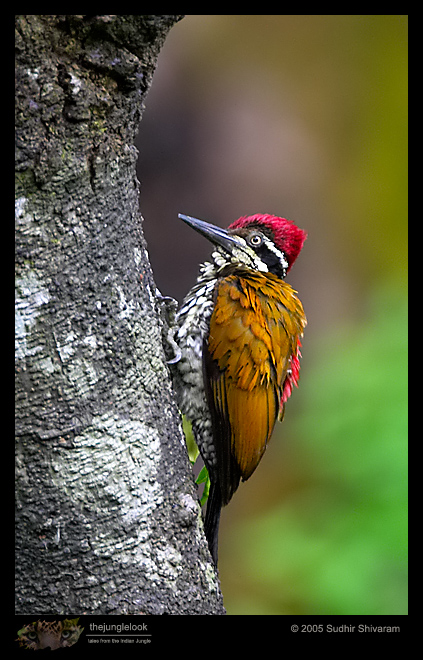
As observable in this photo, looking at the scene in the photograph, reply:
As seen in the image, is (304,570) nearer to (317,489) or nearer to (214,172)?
(317,489)

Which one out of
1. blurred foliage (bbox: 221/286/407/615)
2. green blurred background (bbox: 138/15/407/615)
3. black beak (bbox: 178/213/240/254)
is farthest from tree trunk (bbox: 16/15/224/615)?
green blurred background (bbox: 138/15/407/615)

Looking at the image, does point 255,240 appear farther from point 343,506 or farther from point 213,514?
point 343,506

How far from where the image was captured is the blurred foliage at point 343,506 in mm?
3686

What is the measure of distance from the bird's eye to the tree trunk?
1.22 meters

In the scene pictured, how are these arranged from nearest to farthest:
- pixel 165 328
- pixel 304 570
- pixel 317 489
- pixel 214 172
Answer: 1. pixel 165 328
2. pixel 304 570
3. pixel 317 489
4. pixel 214 172

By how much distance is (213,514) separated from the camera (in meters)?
2.73

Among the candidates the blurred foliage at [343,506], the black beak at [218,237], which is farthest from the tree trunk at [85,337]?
the blurred foliage at [343,506]

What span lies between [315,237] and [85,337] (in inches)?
161

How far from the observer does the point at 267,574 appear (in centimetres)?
399

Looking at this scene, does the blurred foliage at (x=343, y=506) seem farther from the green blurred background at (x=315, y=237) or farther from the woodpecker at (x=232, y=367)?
the woodpecker at (x=232, y=367)

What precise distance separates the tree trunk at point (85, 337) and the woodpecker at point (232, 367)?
77 centimetres

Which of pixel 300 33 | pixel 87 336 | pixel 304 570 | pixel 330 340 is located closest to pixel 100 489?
pixel 87 336

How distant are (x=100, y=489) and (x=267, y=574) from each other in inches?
99.8

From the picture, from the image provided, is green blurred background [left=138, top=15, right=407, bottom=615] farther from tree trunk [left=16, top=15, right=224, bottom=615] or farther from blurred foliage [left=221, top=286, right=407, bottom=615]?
tree trunk [left=16, top=15, right=224, bottom=615]
